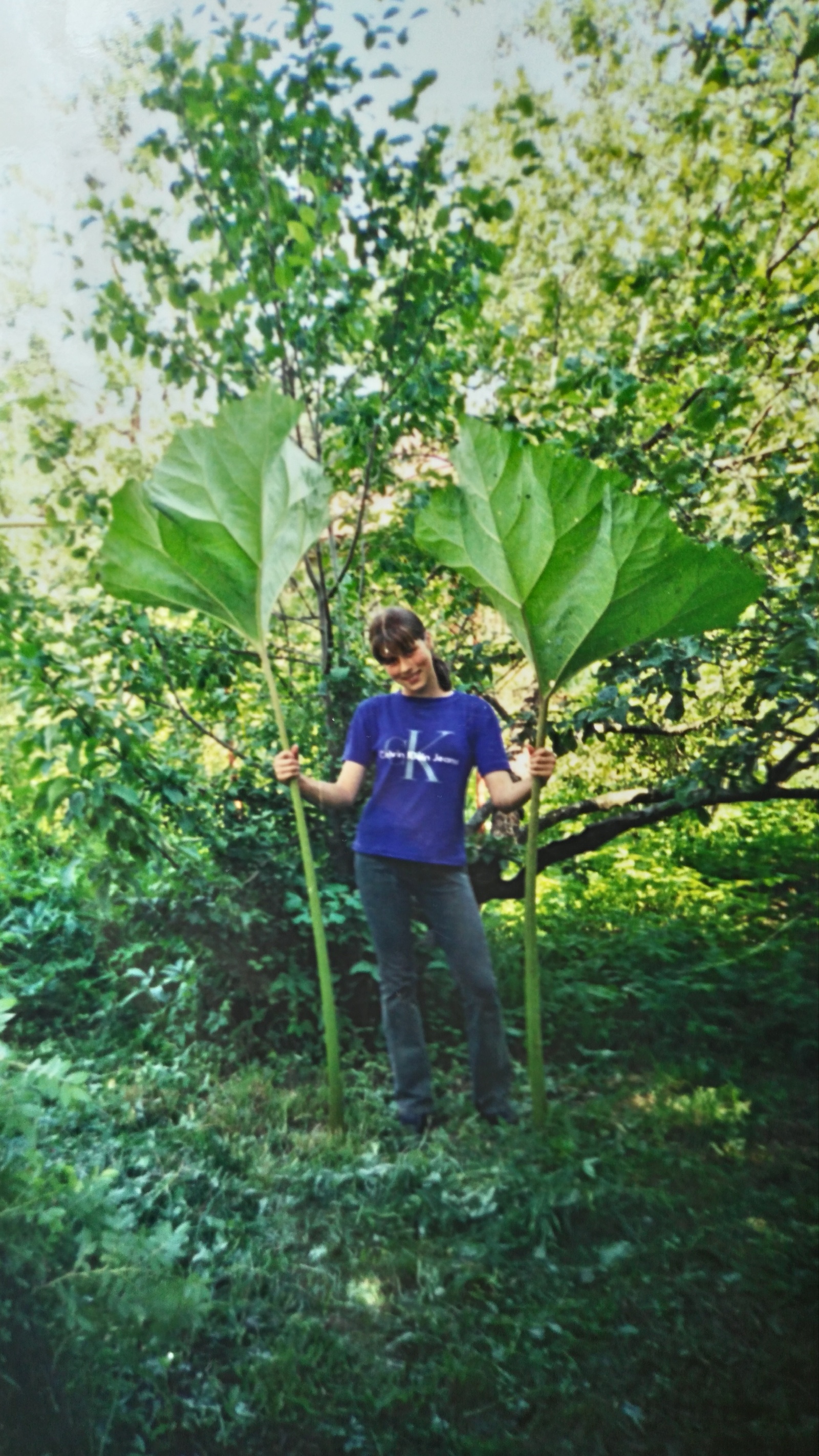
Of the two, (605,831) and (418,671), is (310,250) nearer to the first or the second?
(418,671)

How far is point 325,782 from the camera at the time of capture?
1.30m

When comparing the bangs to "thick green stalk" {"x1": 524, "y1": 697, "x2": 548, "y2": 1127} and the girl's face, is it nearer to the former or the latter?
→ the girl's face

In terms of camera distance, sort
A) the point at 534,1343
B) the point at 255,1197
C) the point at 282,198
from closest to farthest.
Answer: the point at 534,1343 → the point at 255,1197 → the point at 282,198

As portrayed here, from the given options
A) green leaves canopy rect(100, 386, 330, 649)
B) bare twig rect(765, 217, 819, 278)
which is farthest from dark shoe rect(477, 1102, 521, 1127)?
bare twig rect(765, 217, 819, 278)

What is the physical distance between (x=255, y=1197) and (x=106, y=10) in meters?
1.68

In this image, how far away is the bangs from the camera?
1264mm

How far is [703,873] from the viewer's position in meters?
1.32

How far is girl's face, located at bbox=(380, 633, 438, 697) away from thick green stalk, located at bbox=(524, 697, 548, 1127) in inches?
6.4

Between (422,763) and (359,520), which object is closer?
(422,763)

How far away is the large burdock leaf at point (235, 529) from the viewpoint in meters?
1.22

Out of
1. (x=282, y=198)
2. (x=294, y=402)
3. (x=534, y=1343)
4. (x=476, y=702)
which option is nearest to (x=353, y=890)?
(x=476, y=702)

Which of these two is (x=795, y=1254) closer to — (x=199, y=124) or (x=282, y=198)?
(x=282, y=198)

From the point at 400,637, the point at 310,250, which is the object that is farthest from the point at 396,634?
the point at 310,250

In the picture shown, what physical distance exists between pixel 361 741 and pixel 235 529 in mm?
343
